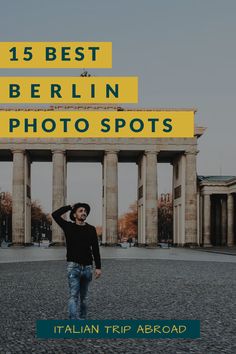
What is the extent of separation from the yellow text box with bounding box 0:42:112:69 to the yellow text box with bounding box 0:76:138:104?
0.72m

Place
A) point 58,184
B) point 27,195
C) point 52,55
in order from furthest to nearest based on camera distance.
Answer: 1. point 27,195
2. point 58,184
3. point 52,55

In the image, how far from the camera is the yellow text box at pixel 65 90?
20703 millimetres

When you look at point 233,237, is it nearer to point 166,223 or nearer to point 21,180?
point 21,180

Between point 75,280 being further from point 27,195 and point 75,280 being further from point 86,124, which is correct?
point 27,195

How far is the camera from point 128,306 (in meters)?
16.0

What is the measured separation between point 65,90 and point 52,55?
1.28 metres

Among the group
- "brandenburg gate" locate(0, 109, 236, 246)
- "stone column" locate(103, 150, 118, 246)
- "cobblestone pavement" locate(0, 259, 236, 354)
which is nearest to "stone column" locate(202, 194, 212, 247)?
"brandenburg gate" locate(0, 109, 236, 246)

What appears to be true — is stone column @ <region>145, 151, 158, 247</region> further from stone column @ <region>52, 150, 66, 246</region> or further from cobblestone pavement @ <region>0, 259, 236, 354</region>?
cobblestone pavement @ <region>0, 259, 236, 354</region>

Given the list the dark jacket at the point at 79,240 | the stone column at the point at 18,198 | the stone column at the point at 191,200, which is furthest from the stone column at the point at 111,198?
the dark jacket at the point at 79,240

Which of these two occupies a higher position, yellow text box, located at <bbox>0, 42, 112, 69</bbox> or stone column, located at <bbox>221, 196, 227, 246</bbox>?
yellow text box, located at <bbox>0, 42, 112, 69</bbox>

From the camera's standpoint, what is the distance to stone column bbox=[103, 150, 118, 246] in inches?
3312

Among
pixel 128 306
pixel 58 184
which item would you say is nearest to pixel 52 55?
pixel 128 306

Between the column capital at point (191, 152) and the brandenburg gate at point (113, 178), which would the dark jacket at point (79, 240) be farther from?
the column capital at point (191, 152)

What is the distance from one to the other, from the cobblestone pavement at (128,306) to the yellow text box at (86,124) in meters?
5.49
